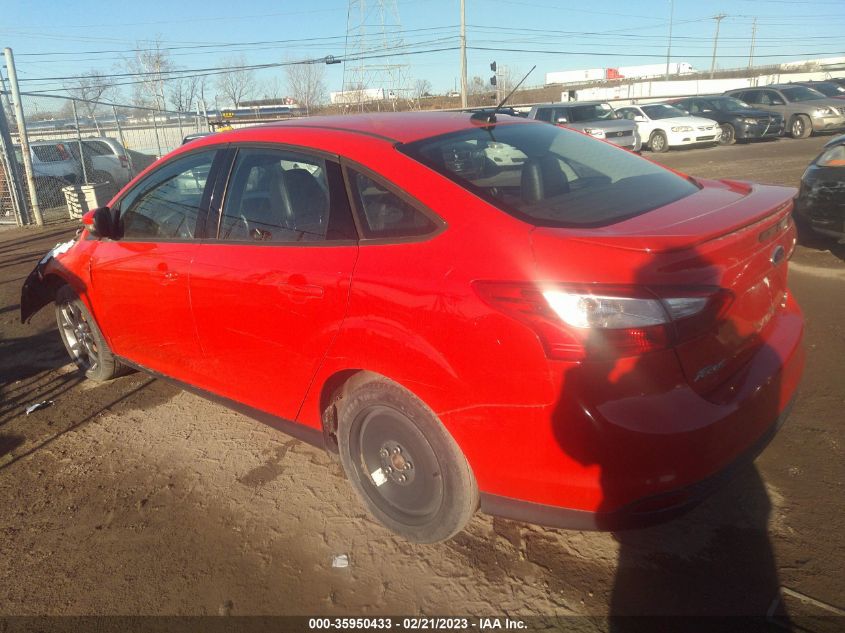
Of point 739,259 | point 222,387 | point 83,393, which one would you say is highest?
point 739,259

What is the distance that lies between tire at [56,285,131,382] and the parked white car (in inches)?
733

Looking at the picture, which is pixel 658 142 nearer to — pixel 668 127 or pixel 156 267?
pixel 668 127

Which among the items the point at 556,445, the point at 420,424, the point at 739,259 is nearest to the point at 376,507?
the point at 420,424

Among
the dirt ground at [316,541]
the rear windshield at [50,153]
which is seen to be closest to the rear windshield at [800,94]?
the dirt ground at [316,541]

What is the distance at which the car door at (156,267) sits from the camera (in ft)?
11.0

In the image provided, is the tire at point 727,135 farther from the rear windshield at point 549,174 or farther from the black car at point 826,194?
the rear windshield at point 549,174

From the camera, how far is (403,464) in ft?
8.55

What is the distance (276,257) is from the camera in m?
2.81

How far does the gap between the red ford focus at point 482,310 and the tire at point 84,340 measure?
1.11m

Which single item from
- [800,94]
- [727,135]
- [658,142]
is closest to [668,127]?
[658,142]

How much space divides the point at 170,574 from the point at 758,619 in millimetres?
2241

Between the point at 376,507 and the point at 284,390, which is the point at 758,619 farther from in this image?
the point at 284,390

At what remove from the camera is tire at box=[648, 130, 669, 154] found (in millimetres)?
19859

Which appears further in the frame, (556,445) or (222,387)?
(222,387)
